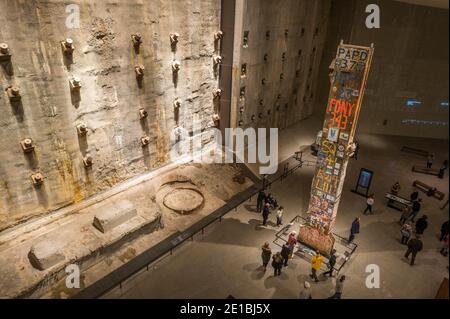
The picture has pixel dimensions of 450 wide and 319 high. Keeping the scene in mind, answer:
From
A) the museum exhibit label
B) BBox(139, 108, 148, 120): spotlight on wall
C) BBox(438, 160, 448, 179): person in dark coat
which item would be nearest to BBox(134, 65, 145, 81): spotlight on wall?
BBox(139, 108, 148, 120): spotlight on wall

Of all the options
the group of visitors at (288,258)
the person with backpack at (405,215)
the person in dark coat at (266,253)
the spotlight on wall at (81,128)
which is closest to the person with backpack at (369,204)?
the person with backpack at (405,215)

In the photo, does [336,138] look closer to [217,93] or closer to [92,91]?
[217,93]

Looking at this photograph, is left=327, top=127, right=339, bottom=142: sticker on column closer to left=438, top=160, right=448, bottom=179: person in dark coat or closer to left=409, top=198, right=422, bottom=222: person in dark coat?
left=409, top=198, right=422, bottom=222: person in dark coat

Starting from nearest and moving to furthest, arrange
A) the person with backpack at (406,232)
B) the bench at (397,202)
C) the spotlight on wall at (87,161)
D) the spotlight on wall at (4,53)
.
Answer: the spotlight on wall at (4,53), the spotlight on wall at (87,161), the person with backpack at (406,232), the bench at (397,202)

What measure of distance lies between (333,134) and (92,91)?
9.45m

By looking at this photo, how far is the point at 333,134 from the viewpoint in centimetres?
1284

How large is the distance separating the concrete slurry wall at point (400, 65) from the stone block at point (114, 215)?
18.5 metres

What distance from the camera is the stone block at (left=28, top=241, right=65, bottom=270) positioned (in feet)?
40.2

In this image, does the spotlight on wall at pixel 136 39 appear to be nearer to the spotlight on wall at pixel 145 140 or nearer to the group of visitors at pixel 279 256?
the spotlight on wall at pixel 145 140

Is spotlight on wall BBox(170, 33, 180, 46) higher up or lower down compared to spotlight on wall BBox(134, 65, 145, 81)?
higher up

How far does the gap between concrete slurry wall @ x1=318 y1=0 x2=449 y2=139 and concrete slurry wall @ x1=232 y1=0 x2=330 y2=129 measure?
5.65 ft

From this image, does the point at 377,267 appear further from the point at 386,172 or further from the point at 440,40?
the point at 440,40

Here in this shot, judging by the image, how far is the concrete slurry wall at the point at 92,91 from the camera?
12078mm
